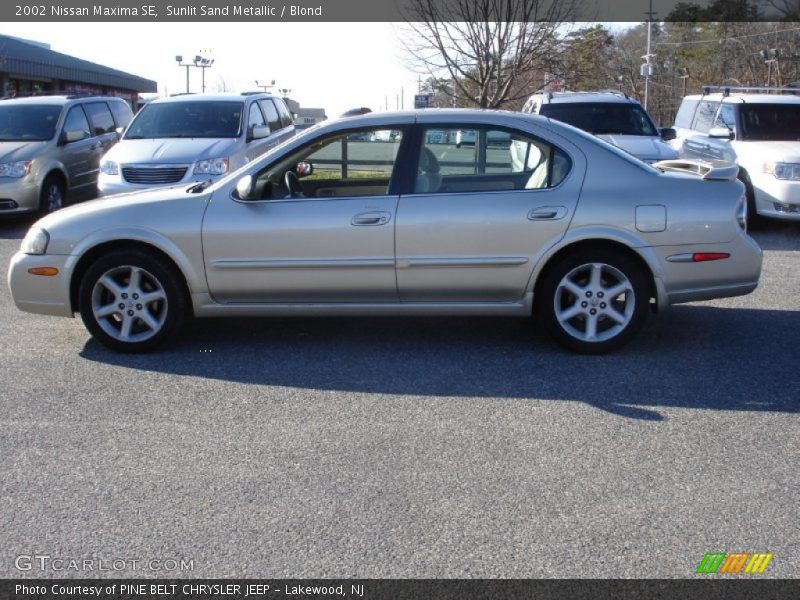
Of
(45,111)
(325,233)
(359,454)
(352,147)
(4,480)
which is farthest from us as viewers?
(45,111)

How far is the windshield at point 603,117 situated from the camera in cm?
1304

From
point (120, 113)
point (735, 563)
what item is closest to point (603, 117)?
point (120, 113)

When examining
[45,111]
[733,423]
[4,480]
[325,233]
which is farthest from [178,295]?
[45,111]

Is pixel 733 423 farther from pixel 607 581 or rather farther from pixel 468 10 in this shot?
pixel 468 10

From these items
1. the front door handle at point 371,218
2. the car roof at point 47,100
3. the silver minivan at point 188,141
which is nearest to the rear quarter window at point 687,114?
the silver minivan at point 188,141

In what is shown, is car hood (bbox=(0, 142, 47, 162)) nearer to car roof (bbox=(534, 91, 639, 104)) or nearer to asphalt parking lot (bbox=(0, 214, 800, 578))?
asphalt parking lot (bbox=(0, 214, 800, 578))

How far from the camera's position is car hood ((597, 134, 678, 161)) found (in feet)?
38.4

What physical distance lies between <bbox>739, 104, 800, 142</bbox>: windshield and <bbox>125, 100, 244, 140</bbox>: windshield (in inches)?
276

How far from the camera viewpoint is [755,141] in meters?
12.4

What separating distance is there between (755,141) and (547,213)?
7.55 m

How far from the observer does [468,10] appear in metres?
22.1

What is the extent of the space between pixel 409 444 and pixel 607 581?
1.54m

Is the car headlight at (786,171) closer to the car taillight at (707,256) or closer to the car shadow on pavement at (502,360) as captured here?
the car shadow on pavement at (502,360)

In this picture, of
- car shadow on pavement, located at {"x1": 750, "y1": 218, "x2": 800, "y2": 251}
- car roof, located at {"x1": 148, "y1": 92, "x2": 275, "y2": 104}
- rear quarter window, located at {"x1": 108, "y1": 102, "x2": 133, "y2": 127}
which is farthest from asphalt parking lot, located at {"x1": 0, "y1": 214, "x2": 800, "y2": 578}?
rear quarter window, located at {"x1": 108, "y1": 102, "x2": 133, "y2": 127}
